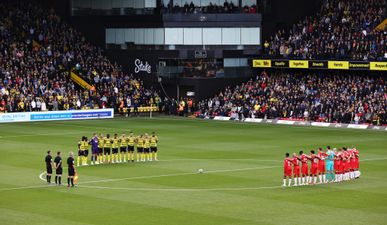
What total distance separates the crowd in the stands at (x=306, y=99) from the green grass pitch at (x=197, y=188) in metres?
8.62

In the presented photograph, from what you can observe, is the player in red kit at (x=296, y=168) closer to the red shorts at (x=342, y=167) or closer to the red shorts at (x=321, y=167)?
the red shorts at (x=321, y=167)

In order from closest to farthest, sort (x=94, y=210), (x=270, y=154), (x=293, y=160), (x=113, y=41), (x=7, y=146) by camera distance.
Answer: (x=94, y=210), (x=293, y=160), (x=270, y=154), (x=7, y=146), (x=113, y=41)

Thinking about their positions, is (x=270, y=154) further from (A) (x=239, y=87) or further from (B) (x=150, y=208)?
(A) (x=239, y=87)

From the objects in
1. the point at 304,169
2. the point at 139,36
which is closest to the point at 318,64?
the point at 139,36

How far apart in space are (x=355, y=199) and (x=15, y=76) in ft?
170

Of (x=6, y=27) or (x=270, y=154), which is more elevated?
(x=6, y=27)

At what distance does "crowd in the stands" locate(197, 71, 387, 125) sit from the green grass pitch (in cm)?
862

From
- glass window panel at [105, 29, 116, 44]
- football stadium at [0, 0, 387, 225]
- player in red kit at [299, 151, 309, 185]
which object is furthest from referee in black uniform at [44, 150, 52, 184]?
glass window panel at [105, 29, 116, 44]

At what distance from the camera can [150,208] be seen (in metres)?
37.8

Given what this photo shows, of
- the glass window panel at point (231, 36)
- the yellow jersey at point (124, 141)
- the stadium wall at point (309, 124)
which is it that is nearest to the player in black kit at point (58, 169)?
the yellow jersey at point (124, 141)

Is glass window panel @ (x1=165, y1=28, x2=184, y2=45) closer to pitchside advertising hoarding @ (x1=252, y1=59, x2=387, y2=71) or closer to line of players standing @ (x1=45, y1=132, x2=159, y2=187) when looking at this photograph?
pitchside advertising hoarding @ (x1=252, y1=59, x2=387, y2=71)

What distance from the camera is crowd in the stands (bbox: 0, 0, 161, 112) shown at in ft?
277

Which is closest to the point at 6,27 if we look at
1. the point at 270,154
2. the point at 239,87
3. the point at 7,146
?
the point at 239,87

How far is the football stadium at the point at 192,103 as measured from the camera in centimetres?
4359
